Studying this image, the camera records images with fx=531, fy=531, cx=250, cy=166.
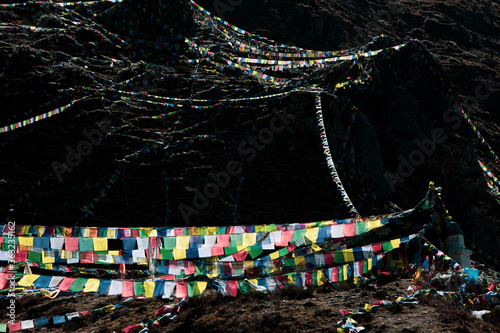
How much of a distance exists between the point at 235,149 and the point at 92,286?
1121cm

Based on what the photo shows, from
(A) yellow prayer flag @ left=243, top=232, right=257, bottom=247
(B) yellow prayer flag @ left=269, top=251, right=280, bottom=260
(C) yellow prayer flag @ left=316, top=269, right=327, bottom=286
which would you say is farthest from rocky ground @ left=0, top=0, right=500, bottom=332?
(A) yellow prayer flag @ left=243, top=232, right=257, bottom=247

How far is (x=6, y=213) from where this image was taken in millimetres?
16719

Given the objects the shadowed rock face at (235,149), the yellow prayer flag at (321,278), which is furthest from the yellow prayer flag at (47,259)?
the yellow prayer flag at (321,278)

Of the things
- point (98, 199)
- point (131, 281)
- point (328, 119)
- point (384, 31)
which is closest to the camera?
point (131, 281)

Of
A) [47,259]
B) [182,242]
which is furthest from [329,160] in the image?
[47,259]

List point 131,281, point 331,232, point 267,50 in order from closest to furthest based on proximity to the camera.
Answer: point 131,281 < point 331,232 < point 267,50

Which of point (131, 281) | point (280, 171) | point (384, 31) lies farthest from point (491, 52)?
point (131, 281)

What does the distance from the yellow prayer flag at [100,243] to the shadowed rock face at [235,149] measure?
168 inches

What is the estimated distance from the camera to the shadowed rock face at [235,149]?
18656 millimetres

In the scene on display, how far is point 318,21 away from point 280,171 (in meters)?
23.9

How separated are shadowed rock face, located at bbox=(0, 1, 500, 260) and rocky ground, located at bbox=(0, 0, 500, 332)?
0.06 metres

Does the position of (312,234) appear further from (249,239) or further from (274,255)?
(249,239)

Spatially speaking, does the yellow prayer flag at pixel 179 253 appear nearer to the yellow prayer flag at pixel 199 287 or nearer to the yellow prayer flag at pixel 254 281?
the yellow prayer flag at pixel 199 287

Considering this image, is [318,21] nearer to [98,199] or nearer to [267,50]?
[267,50]
